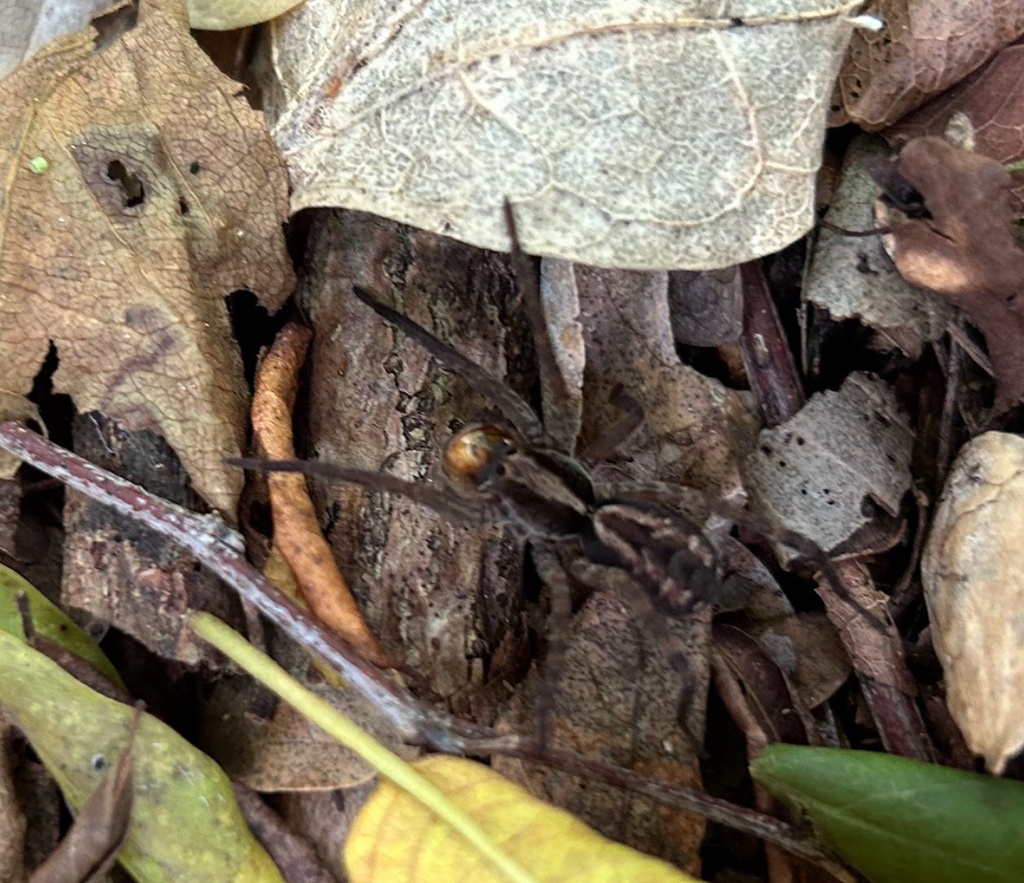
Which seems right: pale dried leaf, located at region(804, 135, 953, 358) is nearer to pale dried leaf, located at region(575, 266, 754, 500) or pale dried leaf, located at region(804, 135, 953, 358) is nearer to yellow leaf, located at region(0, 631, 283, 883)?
pale dried leaf, located at region(575, 266, 754, 500)

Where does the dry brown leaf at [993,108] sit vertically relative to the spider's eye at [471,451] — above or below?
above

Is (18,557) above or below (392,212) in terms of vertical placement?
below

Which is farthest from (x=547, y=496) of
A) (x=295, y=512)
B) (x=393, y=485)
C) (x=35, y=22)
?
(x=35, y=22)

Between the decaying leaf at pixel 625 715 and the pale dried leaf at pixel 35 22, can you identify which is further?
the pale dried leaf at pixel 35 22

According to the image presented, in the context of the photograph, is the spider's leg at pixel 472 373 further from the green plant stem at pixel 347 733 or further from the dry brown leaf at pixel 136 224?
the green plant stem at pixel 347 733

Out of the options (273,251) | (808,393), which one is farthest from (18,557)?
(808,393)

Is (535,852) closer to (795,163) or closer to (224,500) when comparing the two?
(224,500)

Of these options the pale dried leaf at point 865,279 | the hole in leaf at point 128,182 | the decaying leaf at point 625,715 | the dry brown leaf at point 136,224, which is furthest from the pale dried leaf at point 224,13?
the decaying leaf at point 625,715
